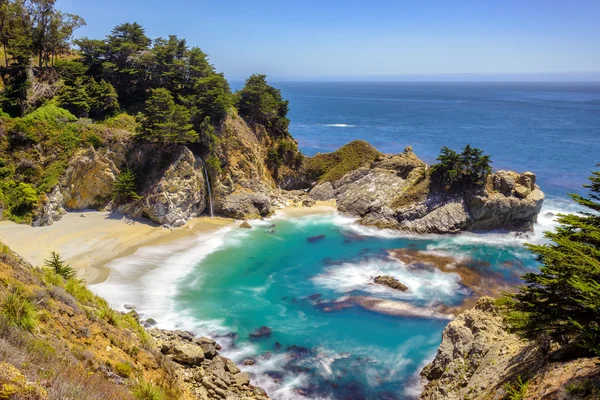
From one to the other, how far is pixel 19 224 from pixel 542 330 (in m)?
35.6

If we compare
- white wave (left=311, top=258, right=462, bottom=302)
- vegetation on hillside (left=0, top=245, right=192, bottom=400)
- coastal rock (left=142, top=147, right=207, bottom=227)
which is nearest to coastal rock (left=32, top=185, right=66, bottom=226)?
coastal rock (left=142, top=147, right=207, bottom=227)

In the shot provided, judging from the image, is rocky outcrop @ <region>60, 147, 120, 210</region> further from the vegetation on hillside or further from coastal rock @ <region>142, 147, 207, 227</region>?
the vegetation on hillside

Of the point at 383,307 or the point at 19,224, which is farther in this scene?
the point at 19,224

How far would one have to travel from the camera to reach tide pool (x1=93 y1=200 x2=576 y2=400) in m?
20.0

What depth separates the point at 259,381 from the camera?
738 inches

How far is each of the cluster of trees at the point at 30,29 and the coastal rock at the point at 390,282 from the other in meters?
40.1

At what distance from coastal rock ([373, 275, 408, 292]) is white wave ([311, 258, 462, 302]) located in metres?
0.32

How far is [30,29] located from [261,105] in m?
25.3

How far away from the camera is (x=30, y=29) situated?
39.7 meters

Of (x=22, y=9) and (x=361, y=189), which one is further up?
(x=22, y=9)

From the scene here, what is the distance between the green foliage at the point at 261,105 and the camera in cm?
4694

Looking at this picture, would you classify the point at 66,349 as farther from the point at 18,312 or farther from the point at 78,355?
the point at 18,312

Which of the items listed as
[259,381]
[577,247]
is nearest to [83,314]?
[259,381]

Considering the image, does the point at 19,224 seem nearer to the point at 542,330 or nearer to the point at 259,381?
the point at 259,381
